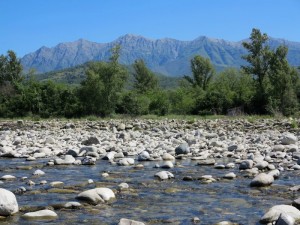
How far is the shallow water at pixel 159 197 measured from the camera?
609 cm

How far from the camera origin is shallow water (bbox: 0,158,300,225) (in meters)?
6.09

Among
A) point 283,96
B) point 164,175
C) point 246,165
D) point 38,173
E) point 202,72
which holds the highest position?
point 202,72

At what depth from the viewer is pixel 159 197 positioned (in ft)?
24.5

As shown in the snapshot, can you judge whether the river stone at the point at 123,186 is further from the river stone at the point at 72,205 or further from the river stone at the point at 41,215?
the river stone at the point at 41,215

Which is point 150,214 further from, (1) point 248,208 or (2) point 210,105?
(2) point 210,105

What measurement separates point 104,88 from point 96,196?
3392cm

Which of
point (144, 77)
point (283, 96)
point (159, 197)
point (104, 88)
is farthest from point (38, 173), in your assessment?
point (144, 77)

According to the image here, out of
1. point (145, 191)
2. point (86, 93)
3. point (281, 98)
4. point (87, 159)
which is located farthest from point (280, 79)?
point (145, 191)

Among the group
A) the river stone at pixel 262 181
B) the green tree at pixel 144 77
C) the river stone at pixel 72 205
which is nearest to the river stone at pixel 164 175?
the river stone at pixel 262 181

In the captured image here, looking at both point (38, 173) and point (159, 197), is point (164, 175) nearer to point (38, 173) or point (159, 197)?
point (159, 197)

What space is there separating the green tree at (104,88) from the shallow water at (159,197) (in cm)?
2988

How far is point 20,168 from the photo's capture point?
10922mm

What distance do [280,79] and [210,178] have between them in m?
31.5

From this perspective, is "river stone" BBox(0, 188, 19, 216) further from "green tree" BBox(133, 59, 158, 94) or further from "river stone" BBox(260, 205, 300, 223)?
"green tree" BBox(133, 59, 158, 94)
